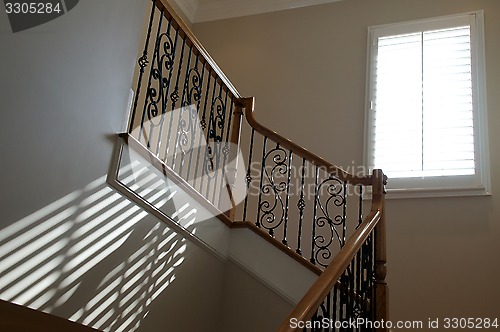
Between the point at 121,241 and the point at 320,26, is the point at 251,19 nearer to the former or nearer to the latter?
the point at 320,26

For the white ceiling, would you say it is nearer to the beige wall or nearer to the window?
the beige wall

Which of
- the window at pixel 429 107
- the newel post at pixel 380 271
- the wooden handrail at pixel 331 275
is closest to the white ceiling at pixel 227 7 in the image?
the window at pixel 429 107

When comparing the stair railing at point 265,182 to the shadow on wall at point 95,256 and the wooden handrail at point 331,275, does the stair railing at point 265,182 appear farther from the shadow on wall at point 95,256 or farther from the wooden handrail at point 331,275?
the shadow on wall at point 95,256

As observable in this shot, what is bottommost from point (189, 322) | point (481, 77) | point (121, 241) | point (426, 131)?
point (189, 322)

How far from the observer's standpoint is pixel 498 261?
521cm

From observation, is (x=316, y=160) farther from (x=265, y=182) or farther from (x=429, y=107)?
(x=429, y=107)

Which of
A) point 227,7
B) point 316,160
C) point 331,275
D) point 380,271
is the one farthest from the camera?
point 227,7

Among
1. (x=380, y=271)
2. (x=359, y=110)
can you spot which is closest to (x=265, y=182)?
(x=359, y=110)

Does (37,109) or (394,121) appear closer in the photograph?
(37,109)

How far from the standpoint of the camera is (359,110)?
6.36m

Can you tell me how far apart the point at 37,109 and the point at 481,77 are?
4.82 meters

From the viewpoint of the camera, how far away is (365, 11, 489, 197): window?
5.70m

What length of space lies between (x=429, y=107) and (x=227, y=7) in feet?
10.0

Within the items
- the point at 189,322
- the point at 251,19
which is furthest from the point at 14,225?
the point at 251,19
